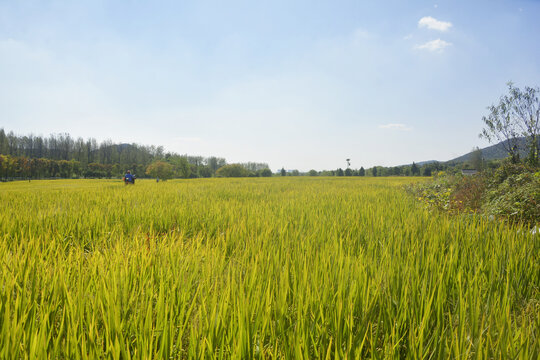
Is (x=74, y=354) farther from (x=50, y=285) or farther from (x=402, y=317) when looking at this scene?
(x=402, y=317)

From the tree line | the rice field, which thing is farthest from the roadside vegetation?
the tree line

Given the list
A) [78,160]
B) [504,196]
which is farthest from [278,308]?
[78,160]

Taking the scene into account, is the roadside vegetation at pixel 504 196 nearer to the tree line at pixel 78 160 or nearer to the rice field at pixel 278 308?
the rice field at pixel 278 308

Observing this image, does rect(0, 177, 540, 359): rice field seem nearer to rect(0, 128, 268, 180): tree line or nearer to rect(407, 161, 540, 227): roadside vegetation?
rect(407, 161, 540, 227): roadside vegetation

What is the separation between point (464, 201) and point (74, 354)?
770cm

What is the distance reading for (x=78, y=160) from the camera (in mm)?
82562

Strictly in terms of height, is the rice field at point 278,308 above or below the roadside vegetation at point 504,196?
below

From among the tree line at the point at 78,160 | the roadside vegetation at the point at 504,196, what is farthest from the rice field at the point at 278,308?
the tree line at the point at 78,160

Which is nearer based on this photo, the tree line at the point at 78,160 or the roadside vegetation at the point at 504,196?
the roadside vegetation at the point at 504,196

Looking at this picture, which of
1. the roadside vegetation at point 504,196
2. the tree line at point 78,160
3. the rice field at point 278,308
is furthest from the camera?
the tree line at point 78,160

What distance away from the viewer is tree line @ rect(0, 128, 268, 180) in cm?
5643

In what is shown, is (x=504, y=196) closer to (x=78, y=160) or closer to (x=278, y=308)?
(x=278, y=308)

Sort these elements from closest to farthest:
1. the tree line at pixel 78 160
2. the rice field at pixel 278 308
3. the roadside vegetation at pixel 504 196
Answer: the rice field at pixel 278 308 < the roadside vegetation at pixel 504 196 < the tree line at pixel 78 160

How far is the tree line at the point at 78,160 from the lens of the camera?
5643 centimetres
